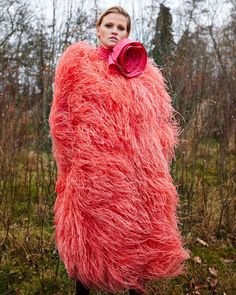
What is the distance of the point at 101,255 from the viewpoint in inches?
72.2

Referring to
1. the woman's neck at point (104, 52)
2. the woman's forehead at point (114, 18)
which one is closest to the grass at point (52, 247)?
the woman's neck at point (104, 52)

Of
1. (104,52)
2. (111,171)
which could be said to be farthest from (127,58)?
(111,171)

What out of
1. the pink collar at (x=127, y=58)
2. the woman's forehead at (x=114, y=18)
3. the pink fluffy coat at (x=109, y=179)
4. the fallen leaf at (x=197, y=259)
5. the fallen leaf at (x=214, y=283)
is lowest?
the fallen leaf at (x=214, y=283)

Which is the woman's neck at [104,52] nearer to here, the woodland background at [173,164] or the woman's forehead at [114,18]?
the woman's forehead at [114,18]

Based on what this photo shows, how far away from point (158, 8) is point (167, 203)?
7.53 ft

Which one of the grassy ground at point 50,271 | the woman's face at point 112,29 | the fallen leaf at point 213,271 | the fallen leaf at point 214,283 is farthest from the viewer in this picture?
the fallen leaf at point 213,271

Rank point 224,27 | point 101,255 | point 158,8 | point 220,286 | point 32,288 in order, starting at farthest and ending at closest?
point 224,27 → point 158,8 → point 220,286 → point 32,288 → point 101,255

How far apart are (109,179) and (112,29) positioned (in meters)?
0.80

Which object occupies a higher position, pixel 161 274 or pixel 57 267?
pixel 161 274

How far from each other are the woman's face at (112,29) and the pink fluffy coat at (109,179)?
0.34 ft

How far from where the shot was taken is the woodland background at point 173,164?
9.75ft

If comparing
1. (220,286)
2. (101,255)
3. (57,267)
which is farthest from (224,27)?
(101,255)

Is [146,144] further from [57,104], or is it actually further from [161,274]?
[161,274]

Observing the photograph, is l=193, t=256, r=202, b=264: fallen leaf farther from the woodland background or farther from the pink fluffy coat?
the pink fluffy coat
